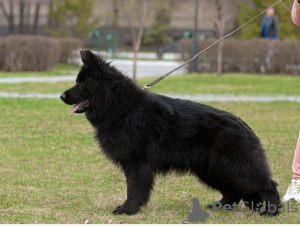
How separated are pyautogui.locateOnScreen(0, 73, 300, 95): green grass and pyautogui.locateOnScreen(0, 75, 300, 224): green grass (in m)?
2.68

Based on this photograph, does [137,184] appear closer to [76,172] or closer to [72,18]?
[76,172]

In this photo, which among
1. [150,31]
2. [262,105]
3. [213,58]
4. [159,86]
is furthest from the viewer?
[150,31]

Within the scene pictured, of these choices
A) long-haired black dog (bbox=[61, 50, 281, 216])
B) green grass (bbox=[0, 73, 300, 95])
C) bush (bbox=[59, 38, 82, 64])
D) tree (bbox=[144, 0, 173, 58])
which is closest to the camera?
long-haired black dog (bbox=[61, 50, 281, 216])

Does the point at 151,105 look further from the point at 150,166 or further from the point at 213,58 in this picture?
the point at 213,58

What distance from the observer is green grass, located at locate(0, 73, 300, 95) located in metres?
16.5

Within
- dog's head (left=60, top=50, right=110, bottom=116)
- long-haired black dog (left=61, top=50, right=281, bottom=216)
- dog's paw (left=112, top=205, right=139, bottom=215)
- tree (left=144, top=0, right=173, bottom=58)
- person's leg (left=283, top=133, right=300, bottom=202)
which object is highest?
tree (left=144, top=0, right=173, bottom=58)

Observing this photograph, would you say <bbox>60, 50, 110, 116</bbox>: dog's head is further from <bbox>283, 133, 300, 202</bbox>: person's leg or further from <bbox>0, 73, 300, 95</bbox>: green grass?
<bbox>0, 73, 300, 95</bbox>: green grass

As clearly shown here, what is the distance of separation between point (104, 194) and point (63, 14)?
111 ft

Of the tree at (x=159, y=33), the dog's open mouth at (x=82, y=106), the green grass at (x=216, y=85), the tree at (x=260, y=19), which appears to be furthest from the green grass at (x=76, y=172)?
the tree at (x=159, y=33)

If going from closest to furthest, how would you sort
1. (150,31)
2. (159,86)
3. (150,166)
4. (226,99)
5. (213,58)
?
(150,166), (226,99), (159,86), (213,58), (150,31)

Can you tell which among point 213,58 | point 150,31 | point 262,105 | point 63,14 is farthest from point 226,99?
point 150,31

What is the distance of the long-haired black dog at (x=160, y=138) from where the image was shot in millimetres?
5070

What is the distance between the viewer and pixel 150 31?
4422cm

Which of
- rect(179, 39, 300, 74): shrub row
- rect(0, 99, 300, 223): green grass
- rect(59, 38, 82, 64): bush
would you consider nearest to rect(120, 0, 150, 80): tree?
rect(179, 39, 300, 74): shrub row
